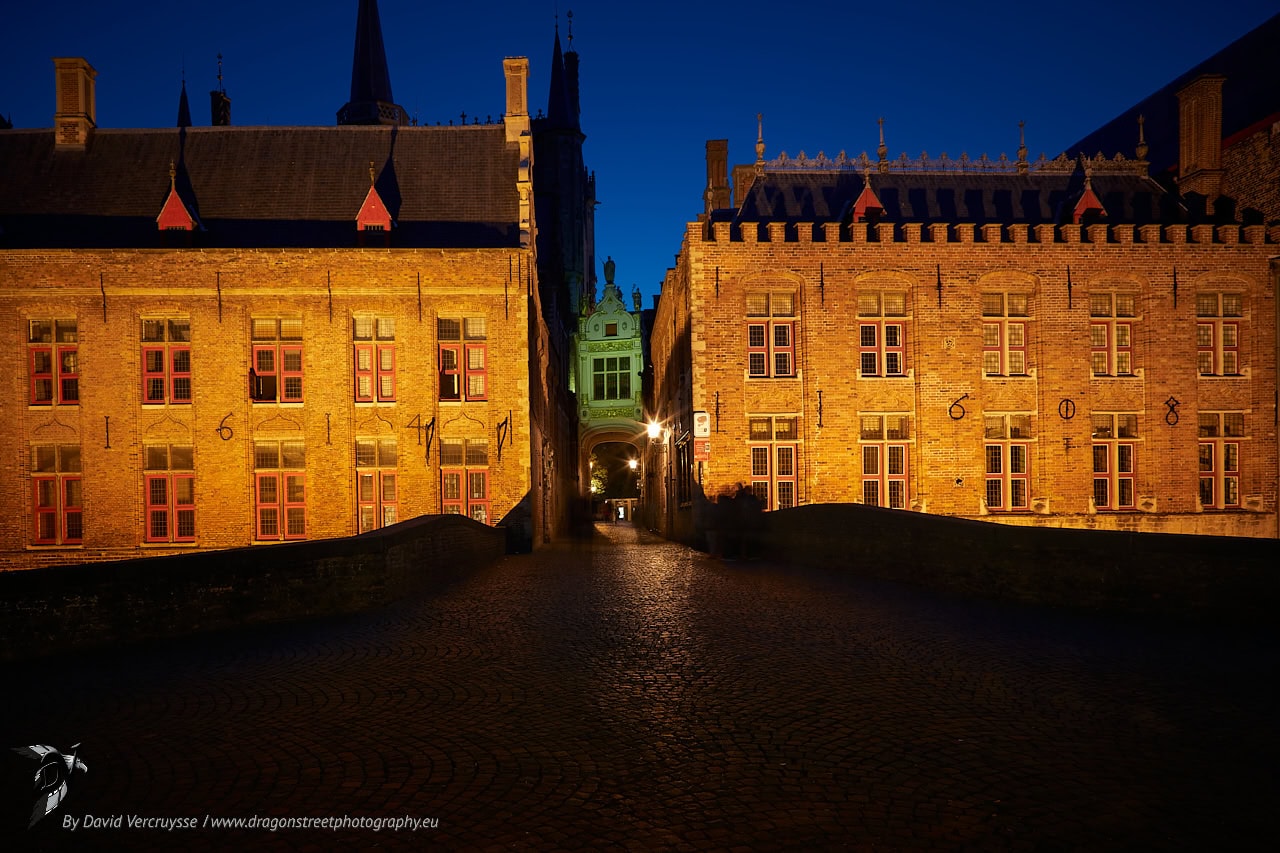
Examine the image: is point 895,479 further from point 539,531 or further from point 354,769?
point 354,769

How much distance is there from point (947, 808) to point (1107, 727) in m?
1.97

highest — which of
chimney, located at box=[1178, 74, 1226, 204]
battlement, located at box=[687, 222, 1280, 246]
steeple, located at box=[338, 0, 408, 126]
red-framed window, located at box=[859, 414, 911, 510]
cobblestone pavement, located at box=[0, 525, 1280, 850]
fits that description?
steeple, located at box=[338, 0, 408, 126]

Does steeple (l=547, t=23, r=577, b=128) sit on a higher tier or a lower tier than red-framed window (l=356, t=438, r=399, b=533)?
higher

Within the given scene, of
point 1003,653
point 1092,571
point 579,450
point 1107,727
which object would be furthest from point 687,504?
point 579,450

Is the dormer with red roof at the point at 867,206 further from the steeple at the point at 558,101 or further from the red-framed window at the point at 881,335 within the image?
the steeple at the point at 558,101

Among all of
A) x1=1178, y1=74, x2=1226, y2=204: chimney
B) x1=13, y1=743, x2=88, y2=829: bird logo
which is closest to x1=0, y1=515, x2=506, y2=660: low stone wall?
x1=13, y1=743, x2=88, y2=829: bird logo

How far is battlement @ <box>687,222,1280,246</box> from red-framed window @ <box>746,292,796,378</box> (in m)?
1.59

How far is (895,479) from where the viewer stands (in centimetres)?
2148

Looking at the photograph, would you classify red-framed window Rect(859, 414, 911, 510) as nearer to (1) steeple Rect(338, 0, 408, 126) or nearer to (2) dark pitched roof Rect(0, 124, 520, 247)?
(2) dark pitched roof Rect(0, 124, 520, 247)

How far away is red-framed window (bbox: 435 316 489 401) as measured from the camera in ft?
71.1

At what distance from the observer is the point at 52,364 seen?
70.1ft

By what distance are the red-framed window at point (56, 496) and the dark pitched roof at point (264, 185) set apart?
5.95 m

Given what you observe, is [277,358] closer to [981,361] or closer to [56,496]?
[56,496]

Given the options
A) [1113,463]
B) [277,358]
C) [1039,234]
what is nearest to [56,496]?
[277,358]
